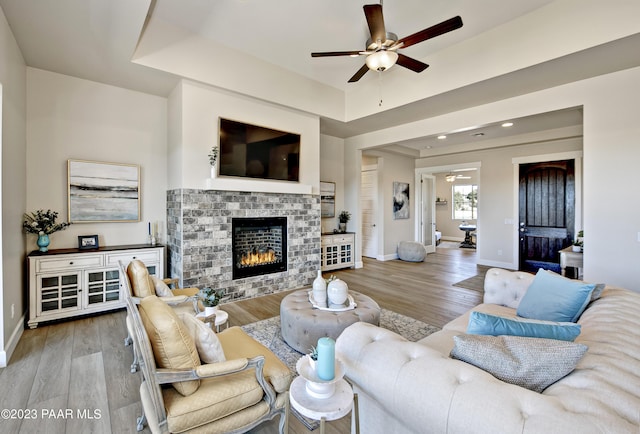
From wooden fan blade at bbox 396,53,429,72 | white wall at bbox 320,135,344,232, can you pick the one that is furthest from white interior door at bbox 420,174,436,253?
wooden fan blade at bbox 396,53,429,72

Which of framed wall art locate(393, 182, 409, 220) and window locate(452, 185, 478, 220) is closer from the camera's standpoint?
framed wall art locate(393, 182, 409, 220)

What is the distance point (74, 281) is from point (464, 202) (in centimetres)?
1291

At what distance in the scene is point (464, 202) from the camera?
12562mm

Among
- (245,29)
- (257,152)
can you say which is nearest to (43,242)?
(257,152)

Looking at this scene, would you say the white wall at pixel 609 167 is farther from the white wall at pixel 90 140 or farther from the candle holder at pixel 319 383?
the white wall at pixel 90 140

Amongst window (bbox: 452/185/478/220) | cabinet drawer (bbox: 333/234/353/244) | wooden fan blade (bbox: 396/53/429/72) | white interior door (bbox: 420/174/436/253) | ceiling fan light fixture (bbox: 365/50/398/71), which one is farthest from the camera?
window (bbox: 452/185/478/220)

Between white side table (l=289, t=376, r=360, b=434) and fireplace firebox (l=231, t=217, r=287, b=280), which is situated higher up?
fireplace firebox (l=231, t=217, r=287, b=280)

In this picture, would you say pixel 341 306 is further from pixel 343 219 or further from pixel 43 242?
pixel 343 219

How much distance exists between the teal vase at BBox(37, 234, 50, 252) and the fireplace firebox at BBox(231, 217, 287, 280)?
2.13 metres

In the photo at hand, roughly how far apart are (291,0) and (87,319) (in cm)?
440

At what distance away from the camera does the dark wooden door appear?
605 centimetres

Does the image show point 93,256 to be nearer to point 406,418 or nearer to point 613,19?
point 406,418

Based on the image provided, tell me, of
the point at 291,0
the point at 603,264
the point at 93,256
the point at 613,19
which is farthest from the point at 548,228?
the point at 93,256

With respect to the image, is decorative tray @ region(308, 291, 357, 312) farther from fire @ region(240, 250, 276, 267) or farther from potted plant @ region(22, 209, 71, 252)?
potted plant @ region(22, 209, 71, 252)
